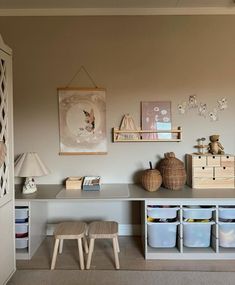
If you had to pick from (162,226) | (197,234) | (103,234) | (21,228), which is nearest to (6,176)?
(21,228)

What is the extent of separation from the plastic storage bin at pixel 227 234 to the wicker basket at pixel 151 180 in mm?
719

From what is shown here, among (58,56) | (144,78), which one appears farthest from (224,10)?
(58,56)

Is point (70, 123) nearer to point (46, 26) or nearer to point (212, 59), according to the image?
point (46, 26)

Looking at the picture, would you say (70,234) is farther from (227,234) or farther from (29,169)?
(227,234)

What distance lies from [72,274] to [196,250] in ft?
3.98

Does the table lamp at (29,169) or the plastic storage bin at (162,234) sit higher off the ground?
the table lamp at (29,169)

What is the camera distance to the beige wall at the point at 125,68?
2965mm

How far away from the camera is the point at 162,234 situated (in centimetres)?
254

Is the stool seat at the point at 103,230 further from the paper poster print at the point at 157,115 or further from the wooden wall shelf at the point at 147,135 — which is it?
the paper poster print at the point at 157,115

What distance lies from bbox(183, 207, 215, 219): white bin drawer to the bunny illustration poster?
1.14 m

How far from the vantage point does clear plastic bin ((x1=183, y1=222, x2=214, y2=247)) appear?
99.3 inches

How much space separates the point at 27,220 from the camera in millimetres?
2531

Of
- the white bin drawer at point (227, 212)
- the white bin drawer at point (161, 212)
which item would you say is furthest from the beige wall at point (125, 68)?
the white bin drawer at point (227, 212)

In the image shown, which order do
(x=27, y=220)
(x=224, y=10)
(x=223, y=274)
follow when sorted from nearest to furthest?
(x=223, y=274) < (x=27, y=220) < (x=224, y=10)
